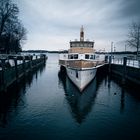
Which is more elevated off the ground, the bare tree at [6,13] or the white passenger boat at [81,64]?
the bare tree at [6,13]

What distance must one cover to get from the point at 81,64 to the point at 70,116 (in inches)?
321

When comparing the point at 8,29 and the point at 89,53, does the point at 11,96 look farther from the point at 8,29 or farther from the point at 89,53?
the point at 8,29

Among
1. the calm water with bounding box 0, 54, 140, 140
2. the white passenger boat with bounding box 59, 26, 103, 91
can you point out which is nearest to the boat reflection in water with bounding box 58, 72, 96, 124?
the calm water with bounding box 0, 54, 140, 140

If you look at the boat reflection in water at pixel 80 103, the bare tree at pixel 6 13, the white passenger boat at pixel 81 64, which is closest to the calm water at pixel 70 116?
the boat reflection in water at pixel 80 103

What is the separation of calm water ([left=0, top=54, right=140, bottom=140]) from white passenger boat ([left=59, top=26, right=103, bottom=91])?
6.26ft

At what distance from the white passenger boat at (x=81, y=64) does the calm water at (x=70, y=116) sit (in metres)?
1.91

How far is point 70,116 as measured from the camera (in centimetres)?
1382

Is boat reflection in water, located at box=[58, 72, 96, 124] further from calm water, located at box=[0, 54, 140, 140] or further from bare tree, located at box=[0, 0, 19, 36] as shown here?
bare tree, located at box=[0, 0, 19, 36]

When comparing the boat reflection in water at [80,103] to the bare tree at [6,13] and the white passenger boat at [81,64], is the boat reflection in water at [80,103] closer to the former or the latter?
the white passenger boat at [81,64]

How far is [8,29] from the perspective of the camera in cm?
4522

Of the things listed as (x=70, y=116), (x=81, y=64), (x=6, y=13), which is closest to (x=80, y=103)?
(x=70, y=116)

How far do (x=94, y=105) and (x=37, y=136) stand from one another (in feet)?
23.7

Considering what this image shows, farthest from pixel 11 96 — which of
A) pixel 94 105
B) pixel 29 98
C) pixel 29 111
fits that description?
pixel 94 105

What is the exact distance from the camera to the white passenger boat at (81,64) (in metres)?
20.9
